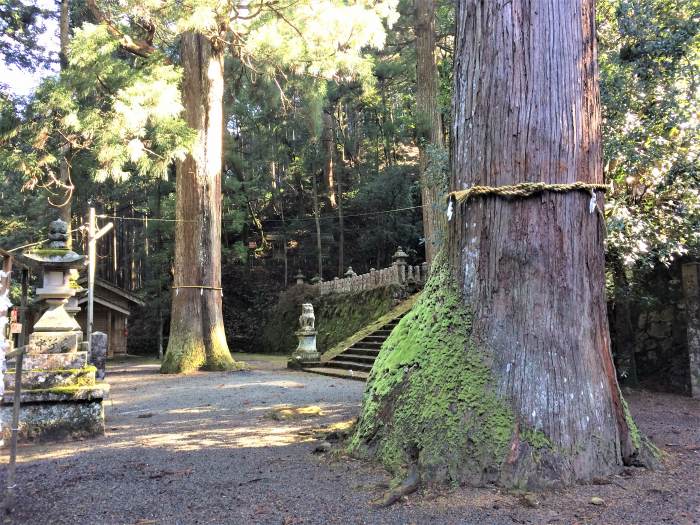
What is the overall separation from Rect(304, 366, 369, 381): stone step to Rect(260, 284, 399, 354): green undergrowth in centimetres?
317

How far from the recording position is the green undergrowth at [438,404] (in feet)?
9.91

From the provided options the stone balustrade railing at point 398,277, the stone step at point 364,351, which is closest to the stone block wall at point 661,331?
the stone step at point 364,351

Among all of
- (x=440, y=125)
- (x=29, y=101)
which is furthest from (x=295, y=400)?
(x=29, y=101)

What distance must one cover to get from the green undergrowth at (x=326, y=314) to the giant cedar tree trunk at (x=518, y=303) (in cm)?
1100

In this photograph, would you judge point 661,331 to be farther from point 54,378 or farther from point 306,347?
point 306,347

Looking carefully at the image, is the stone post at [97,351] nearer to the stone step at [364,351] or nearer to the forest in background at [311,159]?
the forest in background at [311,159]

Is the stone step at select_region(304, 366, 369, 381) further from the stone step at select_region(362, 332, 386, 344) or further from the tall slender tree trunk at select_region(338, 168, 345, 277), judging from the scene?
the tall slender tree trunk at select_region(338, 168, 345, 277)

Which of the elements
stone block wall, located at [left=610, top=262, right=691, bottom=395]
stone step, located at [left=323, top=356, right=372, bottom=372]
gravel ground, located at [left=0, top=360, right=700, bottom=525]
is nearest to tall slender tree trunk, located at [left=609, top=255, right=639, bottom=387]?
stone block wall, located at [left=610, top=262, right=691, bottom=395]

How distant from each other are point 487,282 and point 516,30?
1.65m

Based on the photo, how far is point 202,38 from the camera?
39.7 ft

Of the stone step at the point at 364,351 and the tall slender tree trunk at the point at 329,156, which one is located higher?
the tall slender tree trunk at the point at 329,156

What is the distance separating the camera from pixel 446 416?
3176 mm

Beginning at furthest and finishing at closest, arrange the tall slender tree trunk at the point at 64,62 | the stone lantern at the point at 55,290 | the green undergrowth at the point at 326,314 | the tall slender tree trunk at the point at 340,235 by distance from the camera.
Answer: the tall slender tree trunk at the point at 340,235 → the tall slender tree trunk at the point at 64,62 → the green undergrowth at the point at 326,314 → the stone lantern at the point at 55,290

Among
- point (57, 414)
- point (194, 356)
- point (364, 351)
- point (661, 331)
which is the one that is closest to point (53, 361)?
point (57, 414)
